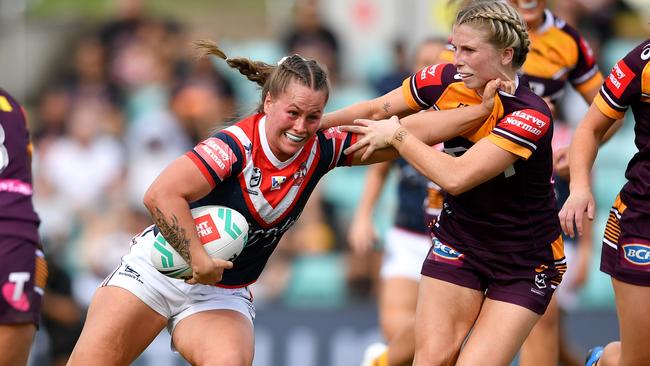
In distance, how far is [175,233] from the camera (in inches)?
186

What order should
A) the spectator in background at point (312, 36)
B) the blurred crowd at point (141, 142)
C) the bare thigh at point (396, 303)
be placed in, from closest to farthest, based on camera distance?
the bare thigh at point (396, 303) < the blurred crowd at point (141, 142) < the spectator in background at point (312, 36)

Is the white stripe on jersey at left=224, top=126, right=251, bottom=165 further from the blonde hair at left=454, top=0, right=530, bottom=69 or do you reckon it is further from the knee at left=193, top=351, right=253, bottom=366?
the blonde hair at left=454, top=0, right=530, bottom=69

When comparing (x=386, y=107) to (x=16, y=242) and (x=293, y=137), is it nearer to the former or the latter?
(x=293, y=137)

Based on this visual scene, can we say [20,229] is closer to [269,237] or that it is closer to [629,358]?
[269,237]

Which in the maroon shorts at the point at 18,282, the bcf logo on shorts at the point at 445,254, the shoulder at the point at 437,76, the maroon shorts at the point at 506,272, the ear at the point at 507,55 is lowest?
the maroon shorts at the point at 506,272

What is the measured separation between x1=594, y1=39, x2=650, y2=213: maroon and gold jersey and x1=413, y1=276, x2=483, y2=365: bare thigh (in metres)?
0.85

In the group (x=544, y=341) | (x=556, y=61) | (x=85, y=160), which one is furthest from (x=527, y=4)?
(x=85, y=160)

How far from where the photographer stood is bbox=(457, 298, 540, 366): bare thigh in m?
4.74

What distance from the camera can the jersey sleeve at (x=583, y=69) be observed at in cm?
627

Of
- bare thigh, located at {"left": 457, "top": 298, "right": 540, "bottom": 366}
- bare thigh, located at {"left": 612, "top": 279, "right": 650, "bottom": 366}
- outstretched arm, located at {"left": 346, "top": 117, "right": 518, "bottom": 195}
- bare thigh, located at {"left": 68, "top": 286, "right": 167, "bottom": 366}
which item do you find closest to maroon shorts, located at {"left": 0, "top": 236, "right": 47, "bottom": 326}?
bare thigh, located at {"left": 68, "top": 286, "right": 167, "bottom": 366}

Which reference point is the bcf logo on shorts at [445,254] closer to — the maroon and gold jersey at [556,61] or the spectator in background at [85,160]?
the maroon and gold jersey at [556,61]

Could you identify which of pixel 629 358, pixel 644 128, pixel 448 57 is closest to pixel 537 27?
pixel 448 57

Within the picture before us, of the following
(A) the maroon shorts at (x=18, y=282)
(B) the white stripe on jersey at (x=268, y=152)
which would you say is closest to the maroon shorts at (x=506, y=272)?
(B) the white stripe on jersey at (x=268, y=152)

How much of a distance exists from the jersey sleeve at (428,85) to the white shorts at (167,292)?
123cm
